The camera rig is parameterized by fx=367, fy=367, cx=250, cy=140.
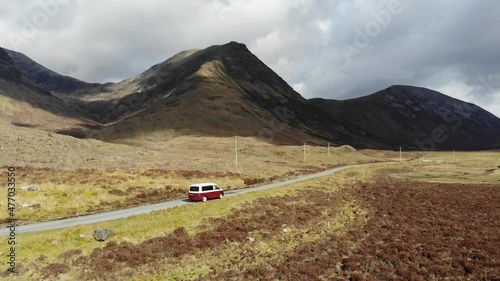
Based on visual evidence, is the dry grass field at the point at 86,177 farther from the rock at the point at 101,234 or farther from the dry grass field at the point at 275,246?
the dry grass field at the point at 275,246

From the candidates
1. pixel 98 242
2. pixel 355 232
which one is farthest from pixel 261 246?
pixel 98 242

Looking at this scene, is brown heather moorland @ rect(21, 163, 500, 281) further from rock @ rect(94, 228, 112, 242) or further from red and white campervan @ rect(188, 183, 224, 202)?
red and white campervan @ rect(188, 183, 224, 202)

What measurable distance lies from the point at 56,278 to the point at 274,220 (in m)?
18.3

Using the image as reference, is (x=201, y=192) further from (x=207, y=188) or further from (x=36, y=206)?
(x=36, y=206)

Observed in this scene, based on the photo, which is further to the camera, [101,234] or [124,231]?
[124,231]

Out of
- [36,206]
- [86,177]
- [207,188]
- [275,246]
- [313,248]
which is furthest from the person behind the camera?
[86,177]

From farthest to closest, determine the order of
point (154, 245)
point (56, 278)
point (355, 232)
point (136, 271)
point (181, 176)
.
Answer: point (181, 176)
point (355, 232)
point (154, 245)
point (136, 271)
point (56, 278)

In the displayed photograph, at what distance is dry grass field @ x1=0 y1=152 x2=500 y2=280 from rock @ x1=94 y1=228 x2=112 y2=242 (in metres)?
0.44

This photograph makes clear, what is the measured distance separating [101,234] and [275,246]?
42.6 feet

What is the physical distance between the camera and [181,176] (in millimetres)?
69375

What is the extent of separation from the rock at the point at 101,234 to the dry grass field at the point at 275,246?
44 cm

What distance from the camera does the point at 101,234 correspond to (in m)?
27.2

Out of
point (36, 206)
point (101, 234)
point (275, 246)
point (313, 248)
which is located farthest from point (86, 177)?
point (313, 248)

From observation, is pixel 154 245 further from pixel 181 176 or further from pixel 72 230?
pixel 181 176
